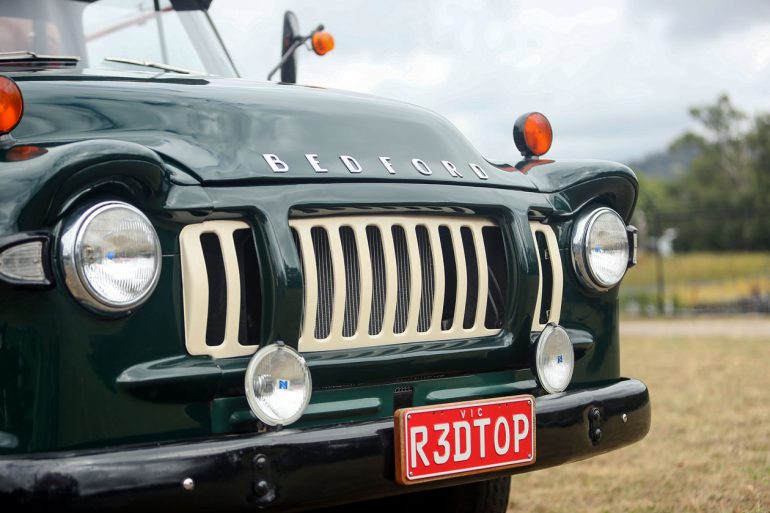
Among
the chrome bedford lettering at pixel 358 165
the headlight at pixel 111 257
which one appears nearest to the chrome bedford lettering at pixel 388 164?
the chrome bedford lettering at pixel 358 165

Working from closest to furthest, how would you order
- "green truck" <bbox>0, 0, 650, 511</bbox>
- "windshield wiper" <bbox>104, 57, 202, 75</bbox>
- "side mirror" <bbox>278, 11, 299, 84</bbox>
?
1. "green truck" <bbox>0, 0, 650, 511</bbox>
2. "windshield wiper" <bbox>104, 57, 202, 75</bbox>
3. "side mirror" <bbox>278, 11, 299, 84</bbox>

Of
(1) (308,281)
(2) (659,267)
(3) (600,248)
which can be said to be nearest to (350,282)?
(1) (308,281)

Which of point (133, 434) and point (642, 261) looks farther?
point (642, 261)

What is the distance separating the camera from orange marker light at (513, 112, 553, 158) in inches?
136

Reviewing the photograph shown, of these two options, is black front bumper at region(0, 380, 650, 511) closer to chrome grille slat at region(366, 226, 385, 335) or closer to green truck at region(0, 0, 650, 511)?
green truck at region(0, 0, 650, 511)

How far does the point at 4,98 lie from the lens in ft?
7.86

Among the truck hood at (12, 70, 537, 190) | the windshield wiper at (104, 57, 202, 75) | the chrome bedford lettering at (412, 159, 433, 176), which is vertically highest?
the windshield wiper at (104, 57, 202, 75)

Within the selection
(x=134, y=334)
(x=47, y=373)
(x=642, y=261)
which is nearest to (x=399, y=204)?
(x=134, y=334)

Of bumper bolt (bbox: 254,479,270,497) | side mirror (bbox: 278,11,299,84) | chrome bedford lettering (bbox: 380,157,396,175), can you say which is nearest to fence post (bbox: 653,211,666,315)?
side mirror (bbox: 278,11,299,84)

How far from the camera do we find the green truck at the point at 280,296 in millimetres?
2246

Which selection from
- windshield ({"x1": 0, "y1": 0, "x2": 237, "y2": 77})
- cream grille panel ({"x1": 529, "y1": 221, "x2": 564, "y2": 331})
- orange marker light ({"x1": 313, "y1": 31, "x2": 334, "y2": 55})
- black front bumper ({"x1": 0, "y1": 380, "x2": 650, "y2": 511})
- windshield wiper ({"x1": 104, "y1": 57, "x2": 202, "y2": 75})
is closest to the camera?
black front bumper ({"x1": 0, "y1": 380, "x2": 650, "y2": 511})

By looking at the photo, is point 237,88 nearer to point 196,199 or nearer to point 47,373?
point 196,199

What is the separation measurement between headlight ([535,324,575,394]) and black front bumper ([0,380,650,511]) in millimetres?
350

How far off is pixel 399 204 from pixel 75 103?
87 cm
